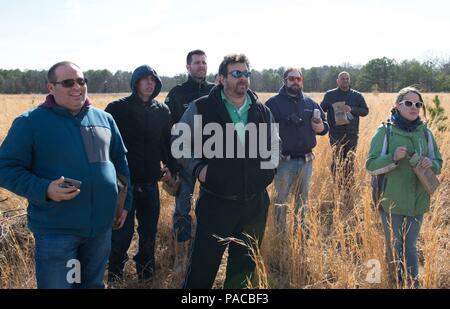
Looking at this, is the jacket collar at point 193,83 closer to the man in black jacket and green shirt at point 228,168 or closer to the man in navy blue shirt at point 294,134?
the man in navy blue shirt at point 294,134

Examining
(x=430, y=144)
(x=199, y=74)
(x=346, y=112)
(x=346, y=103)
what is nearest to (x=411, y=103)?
(x=430, y=144)

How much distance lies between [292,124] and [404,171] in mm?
1366

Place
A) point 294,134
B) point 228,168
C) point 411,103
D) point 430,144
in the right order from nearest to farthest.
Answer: point 228,168, point 411,103, point 430,144, point 294,134

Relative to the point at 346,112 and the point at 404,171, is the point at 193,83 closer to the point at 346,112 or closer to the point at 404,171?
the point at 404,171

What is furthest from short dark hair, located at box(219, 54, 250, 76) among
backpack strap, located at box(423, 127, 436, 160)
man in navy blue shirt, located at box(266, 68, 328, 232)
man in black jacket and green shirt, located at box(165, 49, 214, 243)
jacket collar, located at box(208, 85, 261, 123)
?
backpack strap, located at box(423, 127, 436, 160)

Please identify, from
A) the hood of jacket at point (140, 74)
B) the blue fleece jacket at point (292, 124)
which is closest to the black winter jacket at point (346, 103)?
the blue fleece jacket at point (292, 124)

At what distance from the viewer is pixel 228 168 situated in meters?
2.64

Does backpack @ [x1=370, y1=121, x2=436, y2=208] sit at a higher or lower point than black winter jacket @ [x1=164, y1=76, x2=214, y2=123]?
lower

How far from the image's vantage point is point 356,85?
144 ft

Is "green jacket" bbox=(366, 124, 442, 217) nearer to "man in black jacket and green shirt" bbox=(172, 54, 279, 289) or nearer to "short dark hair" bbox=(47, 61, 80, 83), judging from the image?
"man in black jacket and green shirt" bbox=(172, 54, 279, 289)

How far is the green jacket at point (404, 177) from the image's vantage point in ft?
9.79

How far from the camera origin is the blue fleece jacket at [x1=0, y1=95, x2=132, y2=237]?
215 cm
